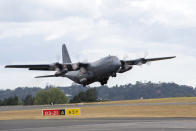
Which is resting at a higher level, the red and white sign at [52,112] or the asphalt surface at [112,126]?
the red and white sign at [52,112]

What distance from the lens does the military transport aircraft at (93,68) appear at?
6875 centimetres

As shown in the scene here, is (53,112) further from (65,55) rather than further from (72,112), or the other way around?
(65,55)

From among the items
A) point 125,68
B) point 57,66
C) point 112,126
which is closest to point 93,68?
point 57,66

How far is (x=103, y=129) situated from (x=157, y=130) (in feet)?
20.1

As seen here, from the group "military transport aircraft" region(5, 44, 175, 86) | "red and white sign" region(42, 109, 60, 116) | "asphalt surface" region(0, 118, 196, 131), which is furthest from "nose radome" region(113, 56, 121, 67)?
"asphalt surface" region(0, 118, 196, 131)

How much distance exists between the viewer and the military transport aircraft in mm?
68750

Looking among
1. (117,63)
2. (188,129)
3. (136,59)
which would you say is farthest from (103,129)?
(136,59)

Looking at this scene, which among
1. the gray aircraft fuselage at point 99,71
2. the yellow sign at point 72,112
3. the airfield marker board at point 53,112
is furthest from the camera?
the airfield marker board at point 53,112

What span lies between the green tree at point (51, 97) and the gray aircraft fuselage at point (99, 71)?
364 feet

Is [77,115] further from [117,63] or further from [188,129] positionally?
[188,129]

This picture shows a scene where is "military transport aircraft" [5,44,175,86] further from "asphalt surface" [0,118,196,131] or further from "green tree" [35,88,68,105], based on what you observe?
"green tree" [35,88,68,105]

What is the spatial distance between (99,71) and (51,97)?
12344 centimetres

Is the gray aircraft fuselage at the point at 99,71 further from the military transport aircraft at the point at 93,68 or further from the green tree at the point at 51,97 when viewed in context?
the green tree at the point at 51,97

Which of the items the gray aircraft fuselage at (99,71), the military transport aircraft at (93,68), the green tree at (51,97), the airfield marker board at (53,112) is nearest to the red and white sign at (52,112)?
the airfield marker board at (53,112)
